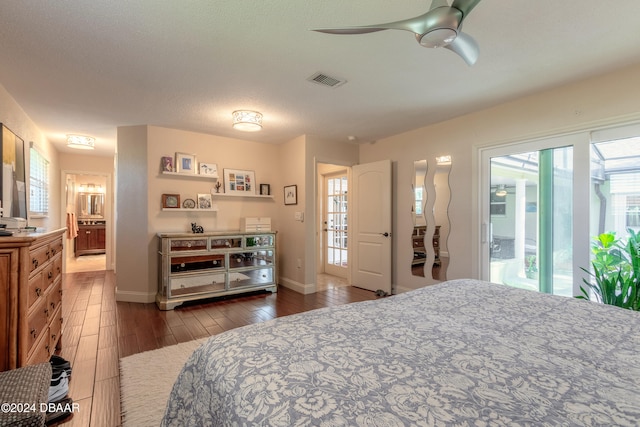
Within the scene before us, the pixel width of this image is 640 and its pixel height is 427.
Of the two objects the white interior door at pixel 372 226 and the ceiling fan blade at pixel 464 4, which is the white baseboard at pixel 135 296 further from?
the ceiling fan blade at pixel 464 4

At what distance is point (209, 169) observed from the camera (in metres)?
4.37

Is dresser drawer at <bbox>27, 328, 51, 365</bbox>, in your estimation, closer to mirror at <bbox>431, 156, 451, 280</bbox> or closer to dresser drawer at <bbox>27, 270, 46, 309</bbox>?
dresser drawer at <bbox>27, 270, 46, 309</bbox>

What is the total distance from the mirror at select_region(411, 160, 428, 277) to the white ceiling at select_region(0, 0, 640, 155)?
783 millimetres

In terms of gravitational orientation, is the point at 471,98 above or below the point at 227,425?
above

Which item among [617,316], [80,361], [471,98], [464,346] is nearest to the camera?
[464,346]

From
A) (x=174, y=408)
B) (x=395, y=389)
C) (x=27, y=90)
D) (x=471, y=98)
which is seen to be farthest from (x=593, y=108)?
(x=27, y=90)

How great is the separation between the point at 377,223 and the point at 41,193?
4.98 metres

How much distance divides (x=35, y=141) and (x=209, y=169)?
7.15 feet

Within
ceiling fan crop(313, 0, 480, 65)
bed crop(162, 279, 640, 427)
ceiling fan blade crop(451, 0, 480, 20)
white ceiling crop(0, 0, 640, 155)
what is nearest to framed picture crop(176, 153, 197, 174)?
white ceiling crop(0, 0, 640, 155)

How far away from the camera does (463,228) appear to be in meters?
3.59

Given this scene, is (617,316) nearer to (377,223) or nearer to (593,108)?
(593,108)

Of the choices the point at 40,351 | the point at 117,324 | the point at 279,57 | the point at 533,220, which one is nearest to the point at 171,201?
the point at 117,324

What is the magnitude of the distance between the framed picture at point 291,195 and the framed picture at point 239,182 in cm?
52

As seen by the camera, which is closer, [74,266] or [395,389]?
[395,389]
